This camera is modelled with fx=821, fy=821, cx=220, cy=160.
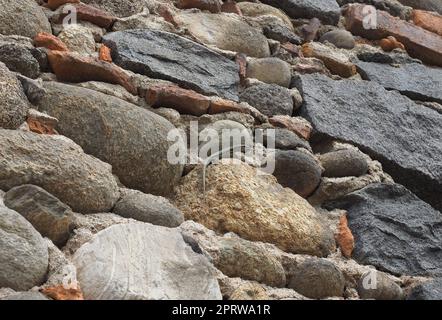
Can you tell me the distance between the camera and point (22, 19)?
209 cm

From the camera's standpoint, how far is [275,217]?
1.89m

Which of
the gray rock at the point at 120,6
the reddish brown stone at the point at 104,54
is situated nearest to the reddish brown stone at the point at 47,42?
the reddish brown stone at the point at 104,54

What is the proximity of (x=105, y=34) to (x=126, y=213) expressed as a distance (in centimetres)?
81

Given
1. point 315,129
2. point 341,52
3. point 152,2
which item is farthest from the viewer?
point 341,52

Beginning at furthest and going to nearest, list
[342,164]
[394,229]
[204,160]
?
[342,164] < [394,229] < [204,160]

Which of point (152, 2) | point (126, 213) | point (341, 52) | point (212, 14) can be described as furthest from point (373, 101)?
point (126, 213)

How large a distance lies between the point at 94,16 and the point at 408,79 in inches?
46.7

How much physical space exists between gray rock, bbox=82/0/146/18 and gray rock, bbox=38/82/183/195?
0.63 metres

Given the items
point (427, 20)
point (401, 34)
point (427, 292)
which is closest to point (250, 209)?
point (427, 292)

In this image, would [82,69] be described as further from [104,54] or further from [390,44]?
[390,44]

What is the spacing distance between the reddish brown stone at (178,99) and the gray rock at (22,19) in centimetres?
33

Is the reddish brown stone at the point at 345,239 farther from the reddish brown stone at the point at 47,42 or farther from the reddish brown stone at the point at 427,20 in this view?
the reddish brown stone at the point at 427,20

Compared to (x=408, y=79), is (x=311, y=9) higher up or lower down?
higher up
